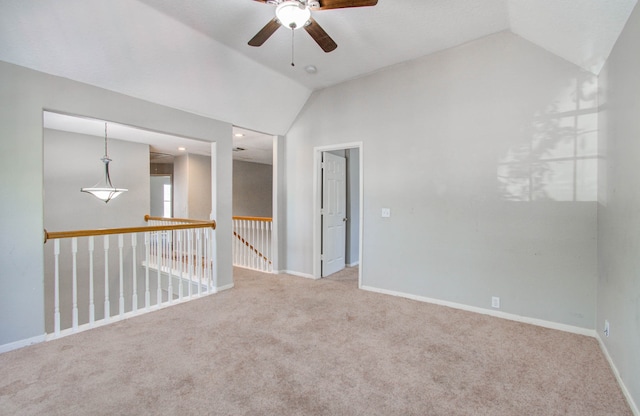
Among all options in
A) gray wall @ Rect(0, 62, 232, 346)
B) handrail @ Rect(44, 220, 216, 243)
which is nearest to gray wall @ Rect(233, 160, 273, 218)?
handrail @ Rect(44, 220, 216, 243)

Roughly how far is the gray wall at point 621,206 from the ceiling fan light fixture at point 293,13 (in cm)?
210

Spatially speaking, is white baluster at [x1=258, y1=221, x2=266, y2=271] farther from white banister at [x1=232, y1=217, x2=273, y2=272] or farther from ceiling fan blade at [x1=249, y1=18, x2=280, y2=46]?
ceiling fan blade at [x1=249, y1=18, x2=280, y2=46]

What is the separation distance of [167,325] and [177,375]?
3.18 feet

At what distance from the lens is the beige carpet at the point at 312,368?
178 centimetres

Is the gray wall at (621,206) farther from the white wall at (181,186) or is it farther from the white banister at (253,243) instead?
the white wall at (181,186)

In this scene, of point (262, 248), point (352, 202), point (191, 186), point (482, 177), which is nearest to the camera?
point (482, 177)

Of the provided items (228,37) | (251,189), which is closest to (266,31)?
(228,37)

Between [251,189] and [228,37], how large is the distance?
20.9ft

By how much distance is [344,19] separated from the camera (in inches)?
109

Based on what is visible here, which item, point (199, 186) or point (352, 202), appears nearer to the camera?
point (352, 202)

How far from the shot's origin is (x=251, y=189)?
360 inches

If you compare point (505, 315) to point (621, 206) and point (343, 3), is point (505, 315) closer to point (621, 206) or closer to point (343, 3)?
point (621, 206)

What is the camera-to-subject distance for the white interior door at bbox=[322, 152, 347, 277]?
4719mm

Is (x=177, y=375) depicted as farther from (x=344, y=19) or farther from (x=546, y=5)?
(x=546, y=5)
